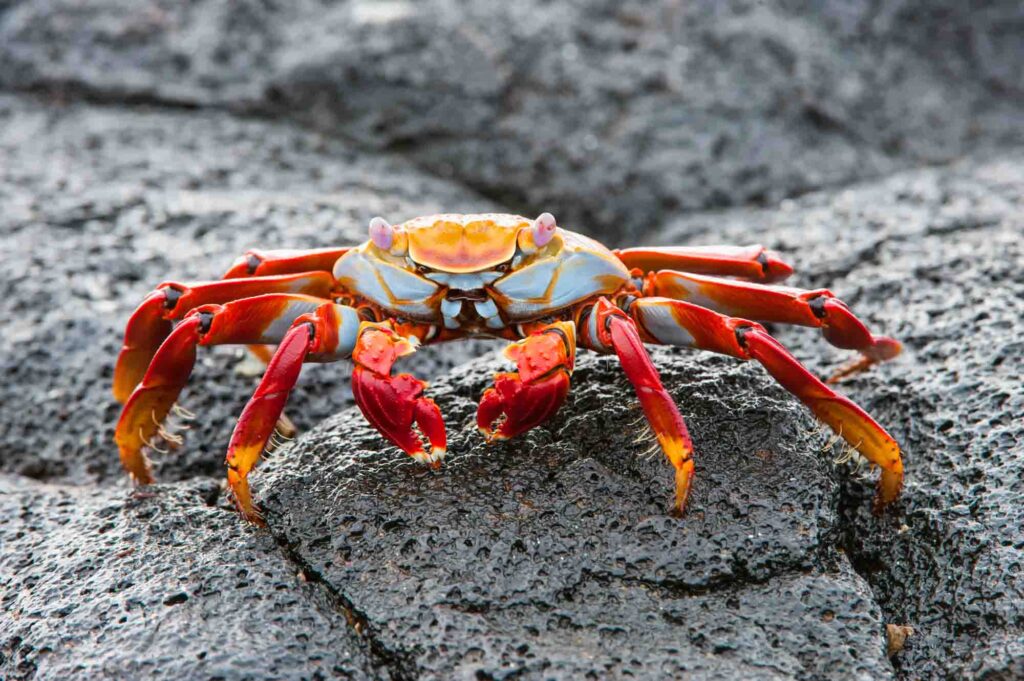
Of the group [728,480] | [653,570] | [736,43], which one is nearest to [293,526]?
[653,570]

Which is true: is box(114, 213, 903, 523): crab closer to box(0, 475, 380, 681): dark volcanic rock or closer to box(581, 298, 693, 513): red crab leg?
box(581, 298, 693, 513): red crab leg

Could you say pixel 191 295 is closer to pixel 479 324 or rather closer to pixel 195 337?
pixel 195 337

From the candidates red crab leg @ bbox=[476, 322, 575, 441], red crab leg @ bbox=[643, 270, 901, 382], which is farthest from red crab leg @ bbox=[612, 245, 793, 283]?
red crab leg @ bbox=[476, 322, 575, 441]

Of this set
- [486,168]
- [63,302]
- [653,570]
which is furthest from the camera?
[486,168]

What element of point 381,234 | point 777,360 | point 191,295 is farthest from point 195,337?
point 777,360

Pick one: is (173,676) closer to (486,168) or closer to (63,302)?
(63,302)

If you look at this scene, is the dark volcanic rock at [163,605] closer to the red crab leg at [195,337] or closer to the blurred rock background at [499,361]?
the blurred rock background at [499,361]
